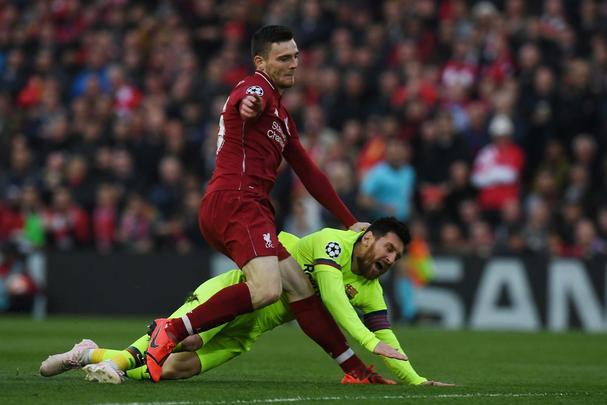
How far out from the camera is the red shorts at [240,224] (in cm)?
771

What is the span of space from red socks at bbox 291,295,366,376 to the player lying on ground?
0.28 ft

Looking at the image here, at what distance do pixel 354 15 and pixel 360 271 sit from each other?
12000 mm

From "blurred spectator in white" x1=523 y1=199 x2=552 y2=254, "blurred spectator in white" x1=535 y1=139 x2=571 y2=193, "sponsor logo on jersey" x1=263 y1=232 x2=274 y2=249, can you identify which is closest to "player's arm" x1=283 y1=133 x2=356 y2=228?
"sponsor logo on jersey" x1=263 y1=232 x2=274 y2=249

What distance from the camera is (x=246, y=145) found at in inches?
313

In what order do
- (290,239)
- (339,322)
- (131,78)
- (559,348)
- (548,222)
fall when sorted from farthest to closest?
1. (131,78)
2. (548,222)
3. (559,348)
4. (290,239)
5. (339,322)

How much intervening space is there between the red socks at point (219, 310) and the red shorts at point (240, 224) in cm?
19

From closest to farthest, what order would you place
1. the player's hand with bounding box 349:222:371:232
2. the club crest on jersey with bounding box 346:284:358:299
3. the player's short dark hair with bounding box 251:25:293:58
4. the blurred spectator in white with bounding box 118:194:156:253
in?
the player's short dark hair with bounding box 251:25:293:58, the club crest on jersey with bounding box 346:284:358:299, the player's hand with bounding box 349:222:371:232, the blurred spectator in white with bounding box 118:194:156:253

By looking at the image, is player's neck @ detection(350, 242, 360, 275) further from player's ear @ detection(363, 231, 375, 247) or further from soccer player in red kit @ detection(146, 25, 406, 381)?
soccer player in red kit @ detection(146, 25, 406, 381)

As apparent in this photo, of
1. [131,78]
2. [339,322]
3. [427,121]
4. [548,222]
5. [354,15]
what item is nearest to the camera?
[339,322]

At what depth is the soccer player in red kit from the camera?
25.1 feet

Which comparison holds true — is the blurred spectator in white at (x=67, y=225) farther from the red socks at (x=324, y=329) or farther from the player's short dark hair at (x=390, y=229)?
the player's short dark hair at (x=390, y=229)

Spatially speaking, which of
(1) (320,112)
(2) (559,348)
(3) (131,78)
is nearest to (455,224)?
(1) (320,112)

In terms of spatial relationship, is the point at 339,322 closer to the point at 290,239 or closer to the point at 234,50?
the point at 290,239

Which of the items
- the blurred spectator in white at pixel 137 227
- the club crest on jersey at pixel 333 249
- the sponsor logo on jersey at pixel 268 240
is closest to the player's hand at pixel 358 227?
the club crest on jersey at pixel 333 249
